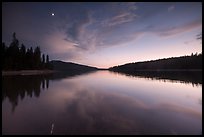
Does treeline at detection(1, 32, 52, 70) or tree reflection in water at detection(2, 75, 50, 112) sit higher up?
treeline at detection(1, 32, 52, 70)

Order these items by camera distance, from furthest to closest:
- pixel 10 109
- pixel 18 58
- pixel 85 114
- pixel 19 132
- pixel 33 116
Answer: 1. pixel 18 58
2. pixel 10 109
3. pixel 85 114
4. pixel 33 116
5. pixel 19 132

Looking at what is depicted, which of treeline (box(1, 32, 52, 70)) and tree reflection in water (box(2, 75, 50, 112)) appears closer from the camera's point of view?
tree reflection in water (box(2, 75, 50, 112))

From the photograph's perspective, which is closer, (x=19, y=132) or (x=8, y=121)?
(x=19, y=132)

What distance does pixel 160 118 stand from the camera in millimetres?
10703

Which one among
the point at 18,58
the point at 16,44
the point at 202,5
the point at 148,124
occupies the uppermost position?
the point at 16,44

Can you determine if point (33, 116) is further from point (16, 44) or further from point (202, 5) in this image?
point (16, 44)

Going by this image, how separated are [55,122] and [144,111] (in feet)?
17.5

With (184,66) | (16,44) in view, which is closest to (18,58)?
(16,44)

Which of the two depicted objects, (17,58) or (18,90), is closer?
(18,90)

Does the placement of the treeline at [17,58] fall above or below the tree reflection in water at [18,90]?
above

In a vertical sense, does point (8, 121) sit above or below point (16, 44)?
below

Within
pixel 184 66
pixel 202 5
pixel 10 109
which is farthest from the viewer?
pixel 184 66

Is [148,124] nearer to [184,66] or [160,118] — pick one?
[160,118]

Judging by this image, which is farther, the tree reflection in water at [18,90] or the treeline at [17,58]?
the treeline at [17,58]
